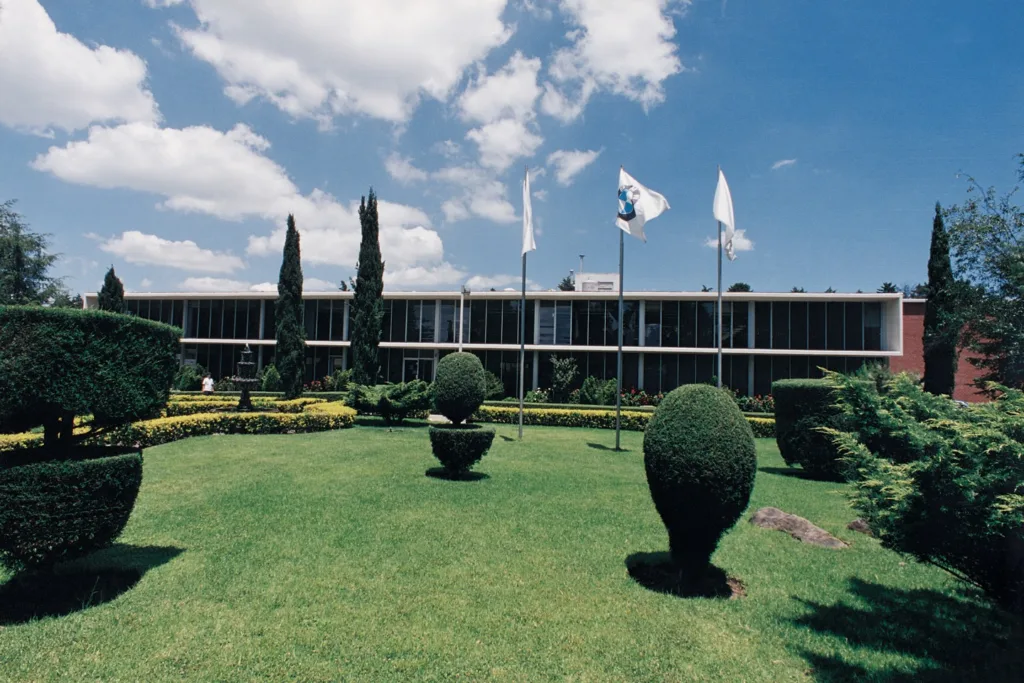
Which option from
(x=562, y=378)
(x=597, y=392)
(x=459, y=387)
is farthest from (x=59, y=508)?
(x=562, y=378)

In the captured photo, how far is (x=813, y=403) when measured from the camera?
42.9ft

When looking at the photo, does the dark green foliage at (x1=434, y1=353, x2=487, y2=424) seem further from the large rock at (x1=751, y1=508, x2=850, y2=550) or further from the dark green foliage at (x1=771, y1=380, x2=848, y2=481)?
the dark green foliage at (x1=771, y1=380, x2=848, y2=481)

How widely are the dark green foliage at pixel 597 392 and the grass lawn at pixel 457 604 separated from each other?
17657mm

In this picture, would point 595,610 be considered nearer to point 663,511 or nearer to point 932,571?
point 663,511

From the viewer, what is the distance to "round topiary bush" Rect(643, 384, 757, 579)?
5570 millimetres

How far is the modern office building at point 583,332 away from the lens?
91.6 ft

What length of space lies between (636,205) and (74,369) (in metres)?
13.9

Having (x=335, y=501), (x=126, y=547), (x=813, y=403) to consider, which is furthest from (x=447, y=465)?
(x=813, y=403)

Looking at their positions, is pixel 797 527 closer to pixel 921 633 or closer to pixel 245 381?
pixel 921 633

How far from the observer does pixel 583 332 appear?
99.8ft

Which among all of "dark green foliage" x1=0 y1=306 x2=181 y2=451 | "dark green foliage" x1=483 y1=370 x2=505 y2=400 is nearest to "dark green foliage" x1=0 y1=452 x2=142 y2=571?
"dark green foliage" x1=0 y1=306 x2=181 y2=451

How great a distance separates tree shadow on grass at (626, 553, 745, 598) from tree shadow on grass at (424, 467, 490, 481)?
5066 mm

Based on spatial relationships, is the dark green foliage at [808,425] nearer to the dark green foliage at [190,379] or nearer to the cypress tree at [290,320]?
the cypress tree at [290,320]

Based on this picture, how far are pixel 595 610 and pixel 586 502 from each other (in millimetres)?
4345
